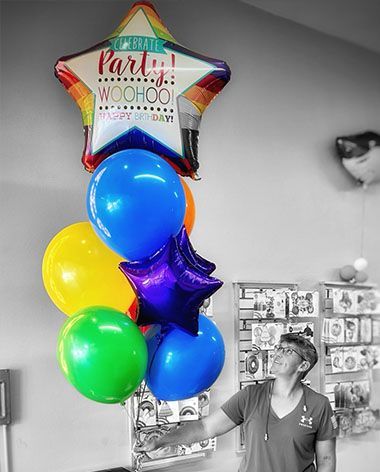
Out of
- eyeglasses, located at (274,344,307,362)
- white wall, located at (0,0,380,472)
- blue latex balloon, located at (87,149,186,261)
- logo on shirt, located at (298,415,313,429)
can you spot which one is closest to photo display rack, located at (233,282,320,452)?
white wall, located at (0,0,380,472)

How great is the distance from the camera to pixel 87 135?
1.80 metres

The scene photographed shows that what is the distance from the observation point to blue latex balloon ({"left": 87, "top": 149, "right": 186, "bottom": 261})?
1.58 meters

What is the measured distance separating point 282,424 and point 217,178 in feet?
3.74

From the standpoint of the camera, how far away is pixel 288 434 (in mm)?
2035

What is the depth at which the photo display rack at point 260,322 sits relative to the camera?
2.67m

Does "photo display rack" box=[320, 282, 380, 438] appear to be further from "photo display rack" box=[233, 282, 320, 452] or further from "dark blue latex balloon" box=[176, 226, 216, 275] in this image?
"dark blue latex balloon" box=[176, 226, 216, 275]

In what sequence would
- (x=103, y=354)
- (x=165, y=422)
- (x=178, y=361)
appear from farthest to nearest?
(x=165, y=422), (x=178, y=361), (x=103, y=354)

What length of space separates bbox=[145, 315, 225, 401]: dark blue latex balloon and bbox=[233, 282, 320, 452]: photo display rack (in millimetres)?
933

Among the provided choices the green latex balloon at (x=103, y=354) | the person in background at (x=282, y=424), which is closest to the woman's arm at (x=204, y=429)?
the person in background at (x=282, y=424)

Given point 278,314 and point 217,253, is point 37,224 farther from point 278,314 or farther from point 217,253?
point 278,314

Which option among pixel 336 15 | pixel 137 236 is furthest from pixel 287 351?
pixel 336 15

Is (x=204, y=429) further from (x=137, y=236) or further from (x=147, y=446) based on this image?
(x=137, y=236)

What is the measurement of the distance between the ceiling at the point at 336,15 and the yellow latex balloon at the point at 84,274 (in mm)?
1654

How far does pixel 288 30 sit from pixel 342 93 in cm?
48
